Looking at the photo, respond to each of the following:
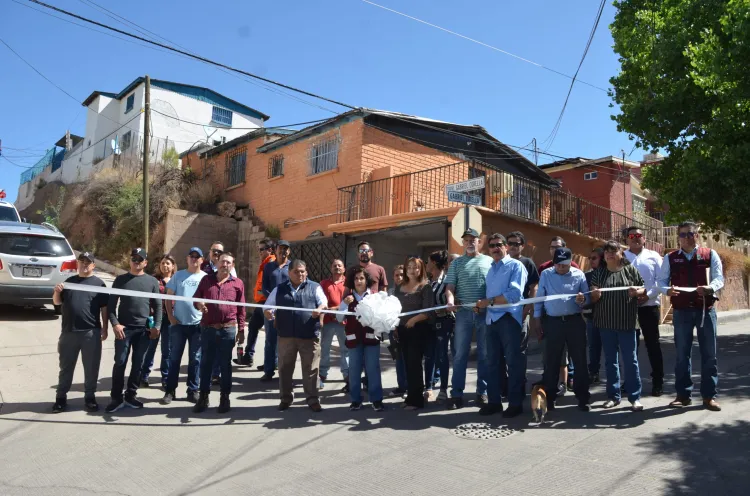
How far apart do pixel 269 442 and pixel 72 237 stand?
2060cm

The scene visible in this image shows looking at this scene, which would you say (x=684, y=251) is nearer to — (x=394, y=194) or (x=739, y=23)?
(x=739, y=23)

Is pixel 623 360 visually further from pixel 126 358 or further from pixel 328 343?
pixel 126 358

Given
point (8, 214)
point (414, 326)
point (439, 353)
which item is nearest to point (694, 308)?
point (439, 353)

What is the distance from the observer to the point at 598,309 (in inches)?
236

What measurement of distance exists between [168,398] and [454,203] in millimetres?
9732

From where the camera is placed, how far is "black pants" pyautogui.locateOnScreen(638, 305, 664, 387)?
21.1ft

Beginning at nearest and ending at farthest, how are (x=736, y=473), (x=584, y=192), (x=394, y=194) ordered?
(x=736, y=473)
(x=394, y=194)
(x=584, y=192)

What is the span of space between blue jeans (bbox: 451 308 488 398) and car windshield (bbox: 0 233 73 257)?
8.80 meters

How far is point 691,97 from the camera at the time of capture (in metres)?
12.4

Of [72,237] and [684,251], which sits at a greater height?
[72,237]

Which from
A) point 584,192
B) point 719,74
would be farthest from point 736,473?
point 584,192

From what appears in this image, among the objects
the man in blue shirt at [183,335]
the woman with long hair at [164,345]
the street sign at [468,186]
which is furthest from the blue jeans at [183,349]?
the street sign at [468,186]

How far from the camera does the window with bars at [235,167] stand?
2077 centimetres

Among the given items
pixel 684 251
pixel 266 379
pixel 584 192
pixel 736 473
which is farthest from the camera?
pixel 584 192
